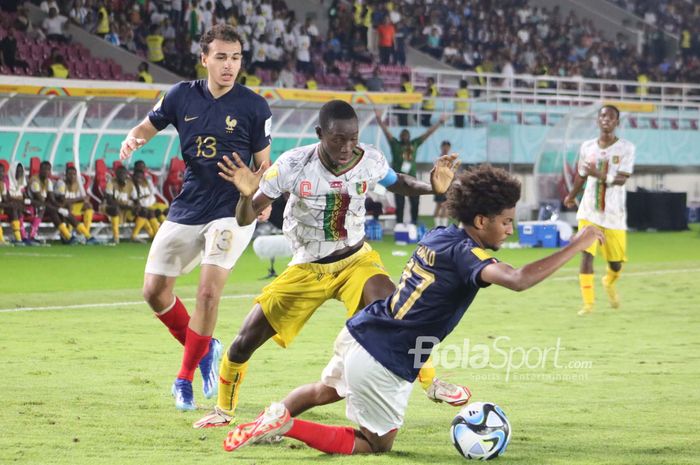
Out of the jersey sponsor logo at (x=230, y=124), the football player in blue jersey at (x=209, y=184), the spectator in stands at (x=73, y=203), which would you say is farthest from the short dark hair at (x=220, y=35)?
the spectator in stands at (x=73, y=203)

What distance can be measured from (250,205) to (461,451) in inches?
76.9

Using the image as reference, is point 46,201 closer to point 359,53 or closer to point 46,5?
point 46,5

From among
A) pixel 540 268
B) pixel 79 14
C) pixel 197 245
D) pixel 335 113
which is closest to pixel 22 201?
pixel 79 14

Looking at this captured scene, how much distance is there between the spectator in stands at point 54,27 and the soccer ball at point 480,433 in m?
23.8

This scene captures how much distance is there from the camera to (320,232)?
297 inches

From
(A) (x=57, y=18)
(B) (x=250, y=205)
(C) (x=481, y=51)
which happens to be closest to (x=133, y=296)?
(B) (x=250, y=205)

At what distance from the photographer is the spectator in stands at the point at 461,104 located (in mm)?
32469

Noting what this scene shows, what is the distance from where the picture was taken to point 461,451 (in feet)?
20.8

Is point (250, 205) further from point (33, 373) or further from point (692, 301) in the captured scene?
point (692, 301)

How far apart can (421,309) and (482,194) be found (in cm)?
67

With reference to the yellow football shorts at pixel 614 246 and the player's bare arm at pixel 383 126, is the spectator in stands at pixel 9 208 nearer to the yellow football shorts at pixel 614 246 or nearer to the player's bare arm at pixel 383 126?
the player's bare arm at pixel 383 126

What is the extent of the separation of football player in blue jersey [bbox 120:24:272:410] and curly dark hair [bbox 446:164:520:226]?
2.05m

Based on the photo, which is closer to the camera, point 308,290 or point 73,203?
point 308,290

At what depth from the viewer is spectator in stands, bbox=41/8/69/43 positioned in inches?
1119
